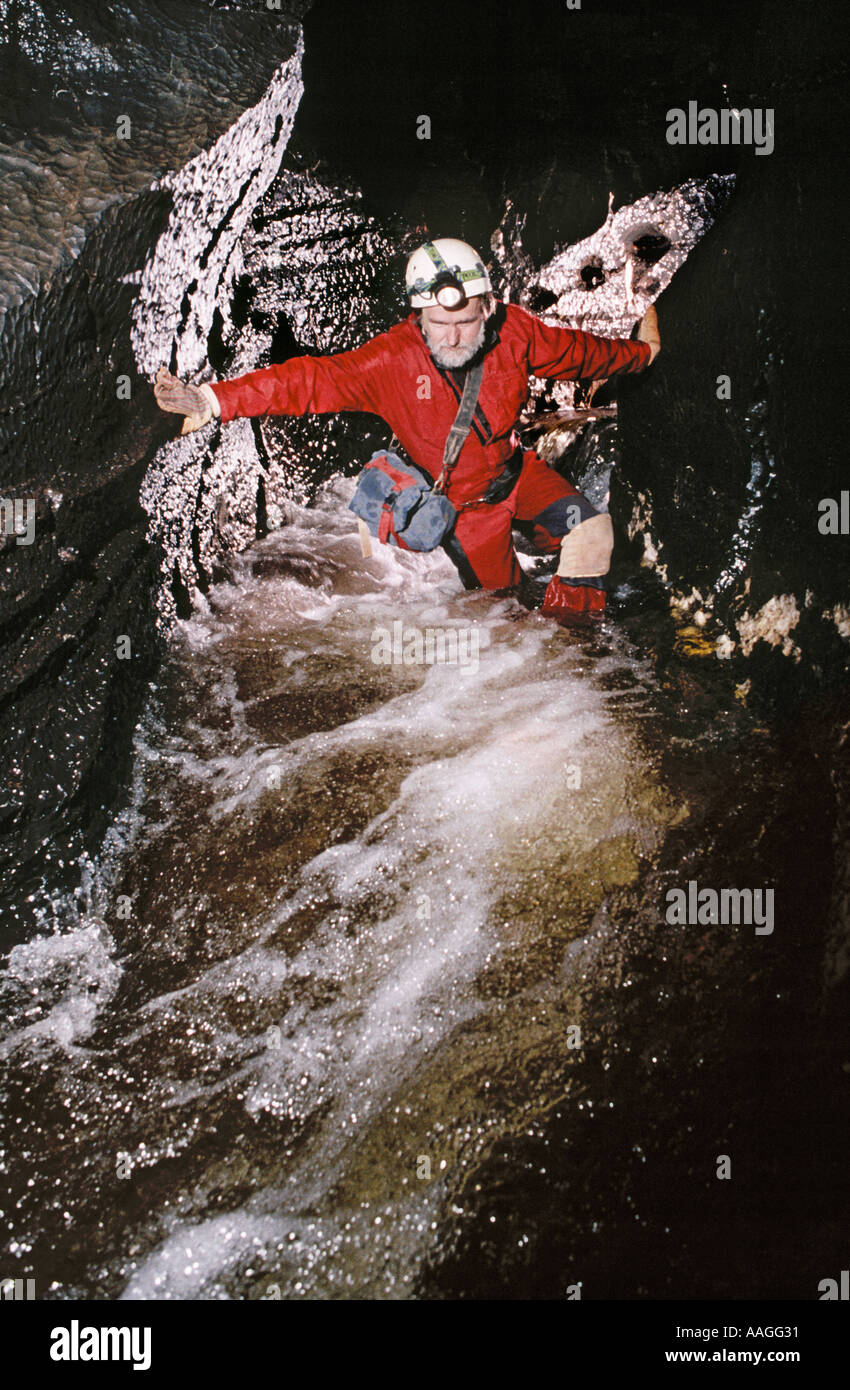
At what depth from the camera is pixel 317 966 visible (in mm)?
2369

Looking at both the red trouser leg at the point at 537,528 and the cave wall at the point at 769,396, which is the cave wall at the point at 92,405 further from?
the cave wall at the point at 769,396

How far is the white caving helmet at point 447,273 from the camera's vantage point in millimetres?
3424

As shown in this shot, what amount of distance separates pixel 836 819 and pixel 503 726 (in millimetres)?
1296

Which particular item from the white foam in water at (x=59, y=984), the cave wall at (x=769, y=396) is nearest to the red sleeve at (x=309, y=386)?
the cave wall at (x=769, y=396)

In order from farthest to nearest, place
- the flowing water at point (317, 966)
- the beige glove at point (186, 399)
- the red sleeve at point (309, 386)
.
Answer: the red sleeve at point (309, 386) < the beige glove at point (186, 399) < the flowing water at point (317, 966)

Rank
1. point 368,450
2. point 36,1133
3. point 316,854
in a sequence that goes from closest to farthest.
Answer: point 36,1133 → point 316,854 → point 368,450

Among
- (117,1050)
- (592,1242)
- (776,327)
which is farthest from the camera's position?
(776,327)

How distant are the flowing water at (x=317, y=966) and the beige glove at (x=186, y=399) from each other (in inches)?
40.6

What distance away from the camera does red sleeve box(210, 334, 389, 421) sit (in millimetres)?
3326

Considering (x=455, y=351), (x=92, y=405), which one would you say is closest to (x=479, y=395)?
(x=455, y=351)

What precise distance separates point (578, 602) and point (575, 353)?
1.19m

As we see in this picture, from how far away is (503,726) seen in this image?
3309mm

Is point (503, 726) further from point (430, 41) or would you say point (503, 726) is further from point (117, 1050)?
point (430, 41)

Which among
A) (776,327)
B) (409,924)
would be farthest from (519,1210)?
(776,327)
